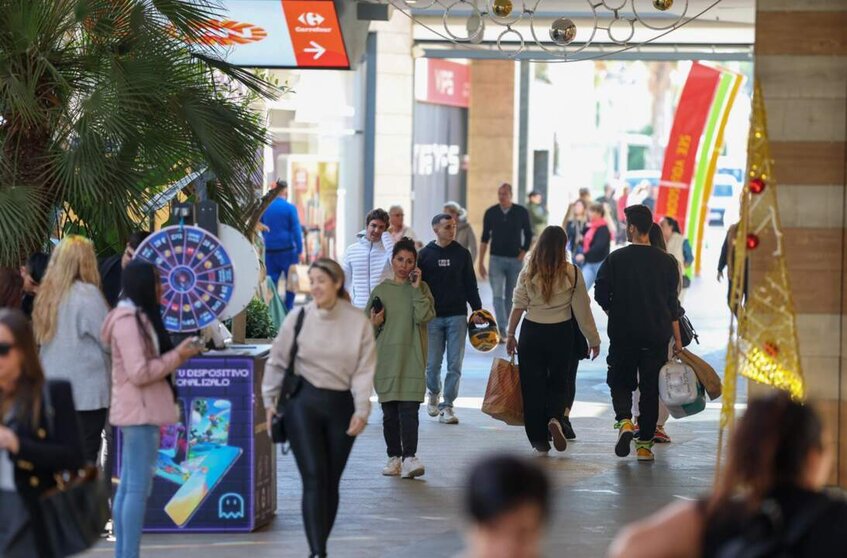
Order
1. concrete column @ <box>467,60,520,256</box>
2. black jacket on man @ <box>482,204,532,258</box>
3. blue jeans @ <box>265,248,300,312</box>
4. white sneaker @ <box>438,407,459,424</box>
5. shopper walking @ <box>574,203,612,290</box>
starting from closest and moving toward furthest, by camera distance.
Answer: white sneaker @ <box>438,407,459,424</box> < blue jeans @ <box>265,248,300,312</box> < black jacket on man @ <box>482,204,532,258</box> < shopper walking @ <box>574,203,612,290</box> < concrete column @ <box>467,60,520,256</box>

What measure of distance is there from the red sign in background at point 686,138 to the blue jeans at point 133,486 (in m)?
20.4

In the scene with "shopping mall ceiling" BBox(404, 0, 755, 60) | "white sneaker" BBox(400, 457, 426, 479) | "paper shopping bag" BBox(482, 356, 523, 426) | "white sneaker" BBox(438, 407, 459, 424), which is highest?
"shopping mall ceiling" BBox(404, 0, 755, 60)

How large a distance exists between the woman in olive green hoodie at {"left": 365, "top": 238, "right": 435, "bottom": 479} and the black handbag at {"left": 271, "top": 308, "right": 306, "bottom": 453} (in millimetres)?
2665

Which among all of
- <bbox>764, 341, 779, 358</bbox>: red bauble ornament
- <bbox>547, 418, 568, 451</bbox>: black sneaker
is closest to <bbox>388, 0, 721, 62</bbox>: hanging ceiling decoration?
<bbox>547, 418, 568, 451</bbox>: black sneaker

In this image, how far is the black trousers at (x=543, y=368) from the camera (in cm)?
1088

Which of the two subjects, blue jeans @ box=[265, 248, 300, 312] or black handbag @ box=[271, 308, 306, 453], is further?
blue jeans @ box=[265, 248, 300, 312]

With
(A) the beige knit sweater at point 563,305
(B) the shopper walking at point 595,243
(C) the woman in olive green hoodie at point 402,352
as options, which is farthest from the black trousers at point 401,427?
(B) the shopper walking at point 595,243

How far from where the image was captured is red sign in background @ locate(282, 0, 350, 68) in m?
16.3

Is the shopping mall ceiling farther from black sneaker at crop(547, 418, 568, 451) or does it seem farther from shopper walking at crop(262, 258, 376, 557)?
shopper walking at crop(262, 258, 376, 557)

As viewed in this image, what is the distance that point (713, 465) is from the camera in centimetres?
1088

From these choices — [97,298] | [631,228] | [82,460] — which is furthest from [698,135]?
[82,460]

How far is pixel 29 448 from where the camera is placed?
16.5 feet

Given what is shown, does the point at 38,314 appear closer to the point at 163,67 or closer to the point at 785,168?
the point at 163,67

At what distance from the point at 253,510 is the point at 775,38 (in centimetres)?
409
